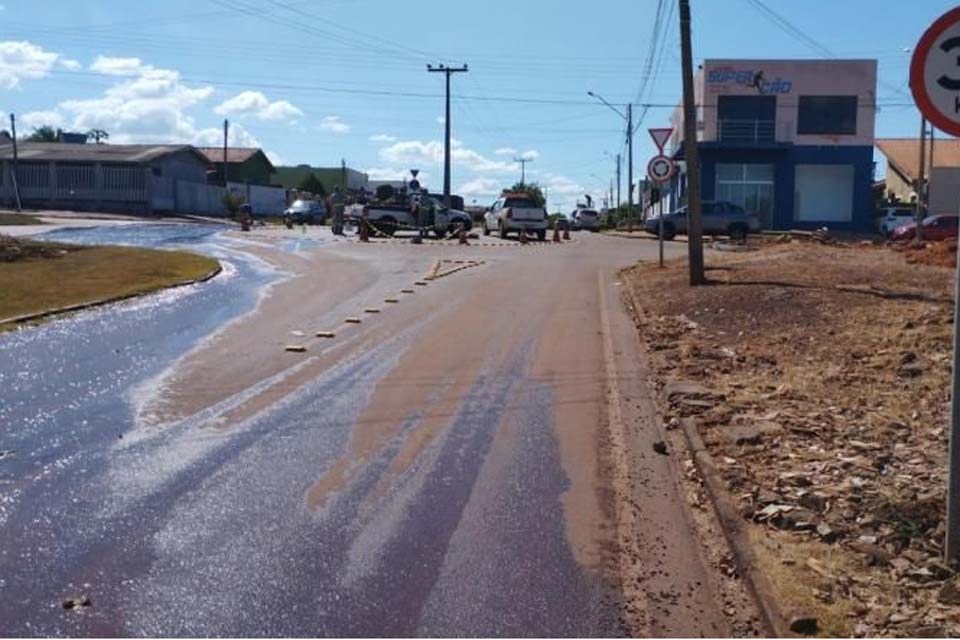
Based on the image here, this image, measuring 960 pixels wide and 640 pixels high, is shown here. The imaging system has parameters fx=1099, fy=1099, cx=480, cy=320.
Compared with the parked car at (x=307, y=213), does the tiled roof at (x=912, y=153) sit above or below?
above

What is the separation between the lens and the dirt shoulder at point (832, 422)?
5230 millimetres

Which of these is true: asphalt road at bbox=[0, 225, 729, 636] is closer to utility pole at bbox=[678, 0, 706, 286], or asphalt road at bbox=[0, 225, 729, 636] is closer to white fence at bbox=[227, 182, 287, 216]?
utility pole at bbox=[678, 0, 706, 286]

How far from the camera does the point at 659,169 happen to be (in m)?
21.9

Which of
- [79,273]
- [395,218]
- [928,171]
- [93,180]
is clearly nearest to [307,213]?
[395,218]

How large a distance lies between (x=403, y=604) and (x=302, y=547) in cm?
95

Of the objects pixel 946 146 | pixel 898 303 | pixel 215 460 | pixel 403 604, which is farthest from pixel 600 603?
pixel 946 146

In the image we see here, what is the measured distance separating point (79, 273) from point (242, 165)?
77.5 m

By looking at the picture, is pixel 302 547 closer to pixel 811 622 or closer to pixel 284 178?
pixel 811 622

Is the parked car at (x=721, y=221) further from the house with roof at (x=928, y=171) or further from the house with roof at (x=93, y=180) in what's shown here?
the house with roof at (x=93, y=180)

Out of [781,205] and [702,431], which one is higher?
[781,205]

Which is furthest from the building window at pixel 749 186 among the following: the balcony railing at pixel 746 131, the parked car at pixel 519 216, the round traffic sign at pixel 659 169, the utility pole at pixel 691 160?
the utility pole at pixel 691 160

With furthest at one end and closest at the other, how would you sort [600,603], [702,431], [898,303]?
[898,303] → [702,431] → [600,603]

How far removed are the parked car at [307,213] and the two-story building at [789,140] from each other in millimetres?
19034

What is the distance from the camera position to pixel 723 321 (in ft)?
46.5
